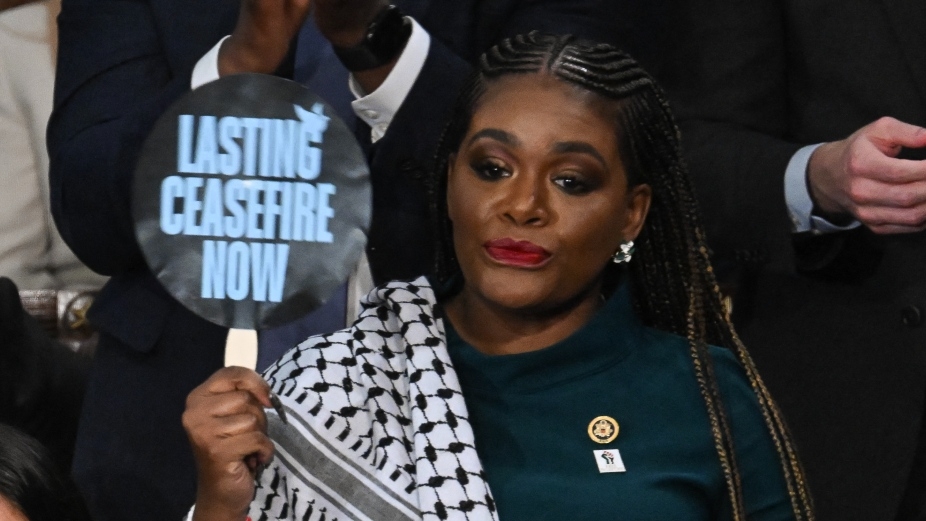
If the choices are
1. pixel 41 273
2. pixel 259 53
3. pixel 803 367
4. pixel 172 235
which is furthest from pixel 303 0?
pixel 41 273

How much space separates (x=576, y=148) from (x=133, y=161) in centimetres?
56

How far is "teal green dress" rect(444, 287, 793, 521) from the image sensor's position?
184 cm

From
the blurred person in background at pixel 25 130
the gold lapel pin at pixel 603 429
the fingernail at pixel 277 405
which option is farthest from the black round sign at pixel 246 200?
the blurred person in background at pixel 25 130

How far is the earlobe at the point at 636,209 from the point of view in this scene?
198 centimetres

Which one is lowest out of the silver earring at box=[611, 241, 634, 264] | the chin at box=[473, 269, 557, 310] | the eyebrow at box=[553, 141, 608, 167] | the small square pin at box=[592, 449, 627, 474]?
the small square pin at box=[592, 449, 627, 474]

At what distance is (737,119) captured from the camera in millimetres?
2404

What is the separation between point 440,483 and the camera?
1804mm

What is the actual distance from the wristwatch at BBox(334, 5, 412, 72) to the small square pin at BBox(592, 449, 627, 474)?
543 millimetres

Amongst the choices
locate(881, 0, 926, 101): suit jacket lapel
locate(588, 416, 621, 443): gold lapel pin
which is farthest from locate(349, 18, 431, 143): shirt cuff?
locate(881, 0, 926, 101): suit jacket lapel

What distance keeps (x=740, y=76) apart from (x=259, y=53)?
2.70 ft

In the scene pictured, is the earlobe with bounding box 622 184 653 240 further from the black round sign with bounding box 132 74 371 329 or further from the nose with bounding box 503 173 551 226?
the black round sign with bounding box 132 74 371 329

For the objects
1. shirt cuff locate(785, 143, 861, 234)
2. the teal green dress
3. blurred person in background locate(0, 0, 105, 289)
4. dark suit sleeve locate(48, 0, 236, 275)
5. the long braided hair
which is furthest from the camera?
blurred person in background locate(0, 0, 105, 289)

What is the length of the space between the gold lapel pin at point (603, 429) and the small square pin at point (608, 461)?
0.06 feet

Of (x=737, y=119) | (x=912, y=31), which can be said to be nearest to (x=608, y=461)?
(x=737, y=119)
